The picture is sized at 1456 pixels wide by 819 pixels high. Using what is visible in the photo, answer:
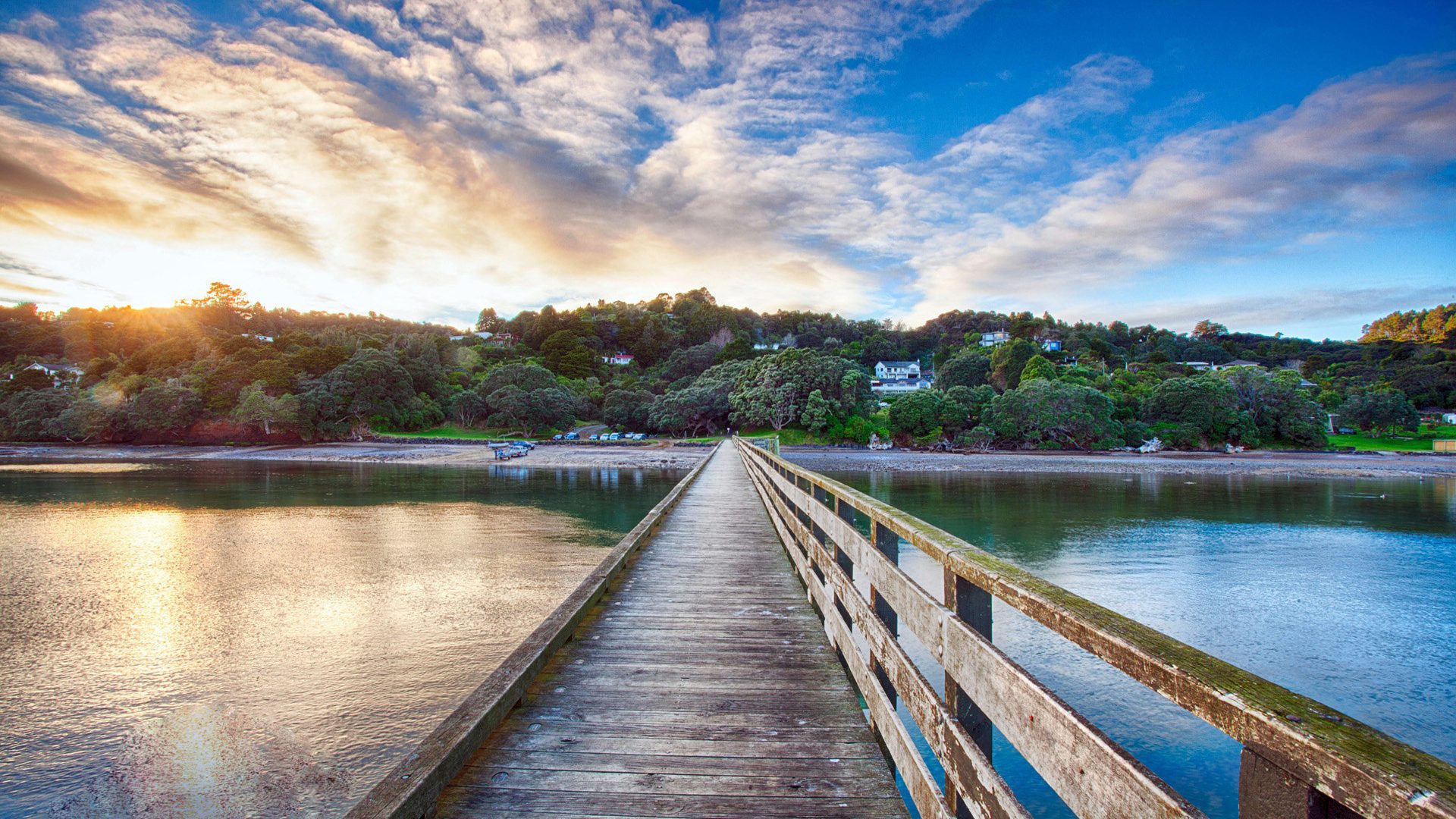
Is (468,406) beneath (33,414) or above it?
above

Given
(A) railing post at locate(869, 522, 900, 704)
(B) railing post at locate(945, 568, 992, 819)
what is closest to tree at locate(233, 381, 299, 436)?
(A) railing post at locate(869, 522, 900, 704)

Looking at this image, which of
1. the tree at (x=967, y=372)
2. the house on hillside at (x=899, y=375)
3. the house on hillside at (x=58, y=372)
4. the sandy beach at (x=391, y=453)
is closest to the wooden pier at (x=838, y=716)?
the sandy beach at (x=391, y=453)

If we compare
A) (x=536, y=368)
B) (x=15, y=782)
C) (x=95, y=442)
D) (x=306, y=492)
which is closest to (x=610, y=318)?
(x=536, y=368)

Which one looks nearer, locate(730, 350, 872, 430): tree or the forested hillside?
the forested hillside

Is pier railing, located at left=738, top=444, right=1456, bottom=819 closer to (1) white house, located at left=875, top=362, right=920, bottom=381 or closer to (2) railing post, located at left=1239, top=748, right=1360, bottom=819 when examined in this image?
(2) railing post, located at left=1239, top=748, right=1360, bottom=819

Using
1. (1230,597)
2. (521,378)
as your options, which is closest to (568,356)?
(521,378)

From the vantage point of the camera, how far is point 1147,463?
148 feet

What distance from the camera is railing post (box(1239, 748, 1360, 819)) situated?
2.91 feet

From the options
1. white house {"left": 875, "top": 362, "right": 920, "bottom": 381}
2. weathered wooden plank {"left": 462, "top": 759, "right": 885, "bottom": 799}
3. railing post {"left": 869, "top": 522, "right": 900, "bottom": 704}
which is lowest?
weathered wooden plank {"left": 462, "top": 759, "right": 885, "bottom": 799}

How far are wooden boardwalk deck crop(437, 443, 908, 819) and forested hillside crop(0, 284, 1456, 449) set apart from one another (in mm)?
48292

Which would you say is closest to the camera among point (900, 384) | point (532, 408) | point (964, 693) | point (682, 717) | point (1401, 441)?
point (964, 693)

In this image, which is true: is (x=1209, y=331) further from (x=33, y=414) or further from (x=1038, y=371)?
(x=33, y=414)

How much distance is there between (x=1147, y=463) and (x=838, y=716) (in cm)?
5047

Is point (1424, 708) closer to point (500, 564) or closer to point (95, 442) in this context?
point (500, 564)
